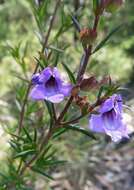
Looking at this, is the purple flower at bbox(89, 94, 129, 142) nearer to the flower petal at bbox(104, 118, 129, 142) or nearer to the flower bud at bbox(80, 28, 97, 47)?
the flower petal at bbox(104, 118, 129, 142)

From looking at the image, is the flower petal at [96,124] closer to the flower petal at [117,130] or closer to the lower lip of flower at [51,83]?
the flower petal at [117,130]

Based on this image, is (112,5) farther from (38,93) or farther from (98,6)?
(38,93)

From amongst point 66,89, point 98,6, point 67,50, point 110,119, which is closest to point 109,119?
point 110,119

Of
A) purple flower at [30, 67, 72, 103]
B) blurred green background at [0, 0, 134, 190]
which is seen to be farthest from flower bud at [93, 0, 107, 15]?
blurred green background at [0, 0, 134, 190]

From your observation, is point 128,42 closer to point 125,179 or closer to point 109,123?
point 125,179

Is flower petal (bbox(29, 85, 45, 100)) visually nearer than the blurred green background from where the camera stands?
Yes

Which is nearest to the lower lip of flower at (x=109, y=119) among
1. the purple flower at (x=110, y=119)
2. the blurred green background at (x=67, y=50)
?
the purple flower at (x=110, y=119)
